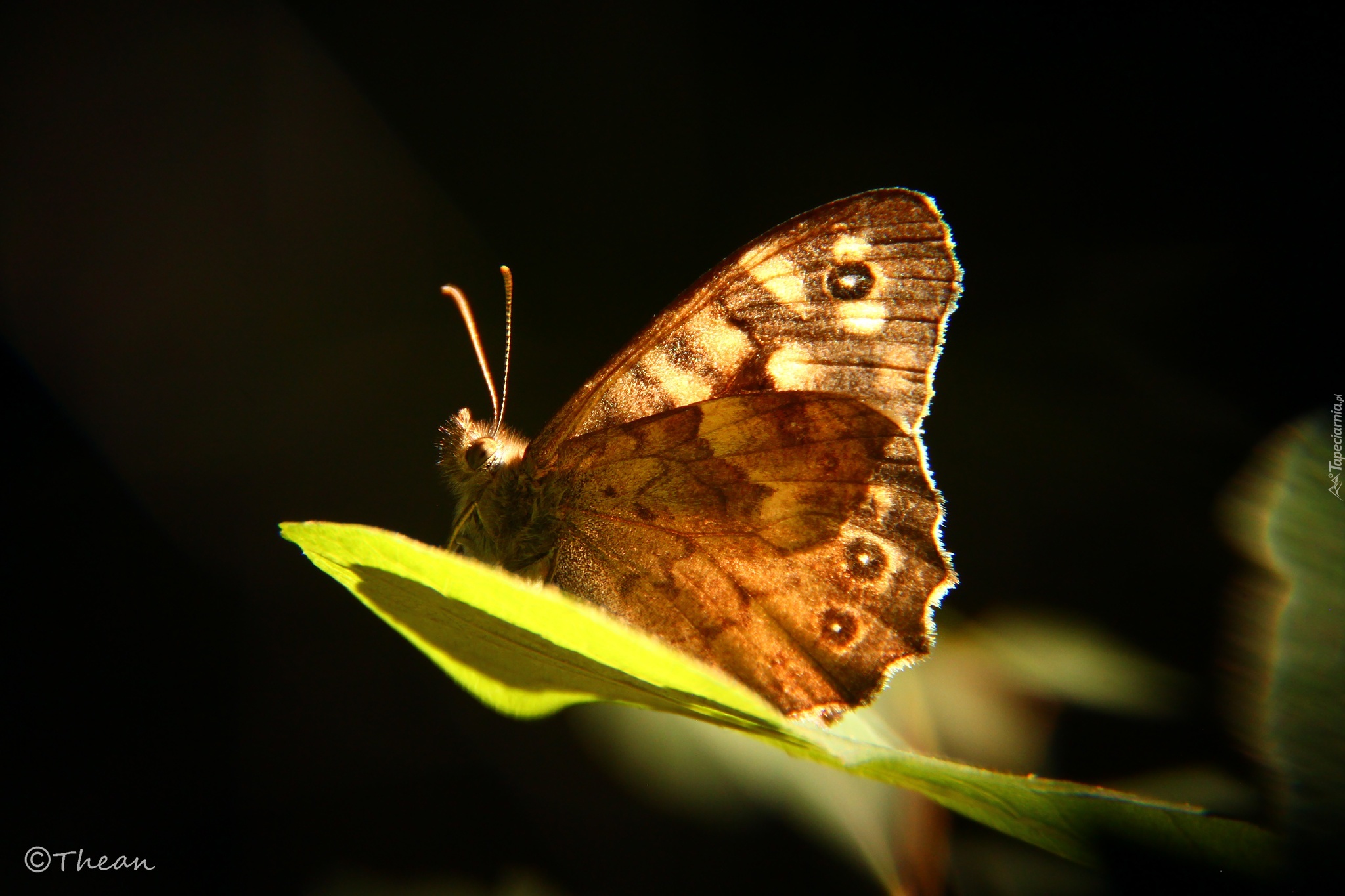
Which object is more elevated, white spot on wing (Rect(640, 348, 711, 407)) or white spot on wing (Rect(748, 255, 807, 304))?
white spot on wing (Rect(748, 255, 807, 304))

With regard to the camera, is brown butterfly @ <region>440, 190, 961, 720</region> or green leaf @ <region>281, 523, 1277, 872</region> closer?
green leaf @ <region>281, 523, 1277, 872</region>

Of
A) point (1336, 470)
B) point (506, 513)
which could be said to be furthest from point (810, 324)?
point (1336, 470)

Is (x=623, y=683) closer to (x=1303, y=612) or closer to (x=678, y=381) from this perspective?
(x=1303, y=612)

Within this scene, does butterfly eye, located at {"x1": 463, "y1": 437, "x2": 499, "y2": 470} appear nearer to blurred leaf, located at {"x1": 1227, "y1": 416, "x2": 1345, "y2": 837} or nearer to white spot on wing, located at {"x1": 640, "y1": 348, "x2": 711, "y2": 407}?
white spot on wing, located at {"x1": 640, "y1": 348, "x2": 711, "y2": 407}

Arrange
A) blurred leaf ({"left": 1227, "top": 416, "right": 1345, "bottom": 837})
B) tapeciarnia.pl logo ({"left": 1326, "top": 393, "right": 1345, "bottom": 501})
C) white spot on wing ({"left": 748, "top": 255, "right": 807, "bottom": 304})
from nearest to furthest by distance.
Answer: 1. blurred leaf ({"left": 1227, "top": 416, "right": 1345, "bottom": 837})
2. tapeciarnia.pl logo ({"left": 1326, "top": 393, "right": 1345, "bottom": 501})
3. white spot on wing ({"left": 748, "top": 255, "right": 807, "bottom": 304})

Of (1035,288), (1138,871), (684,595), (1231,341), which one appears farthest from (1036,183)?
(1138,871)

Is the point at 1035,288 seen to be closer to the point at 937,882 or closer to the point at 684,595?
the point at 684,595

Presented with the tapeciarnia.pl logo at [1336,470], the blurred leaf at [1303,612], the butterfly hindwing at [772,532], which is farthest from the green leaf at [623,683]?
the butterfly hindwing at [772,532]

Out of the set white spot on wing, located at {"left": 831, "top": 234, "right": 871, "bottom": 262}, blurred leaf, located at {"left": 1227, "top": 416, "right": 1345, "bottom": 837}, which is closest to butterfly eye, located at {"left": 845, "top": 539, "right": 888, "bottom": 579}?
white spot on wing, located at {"left": 831, "top": 234, "right": 871, "bottom": 262}
